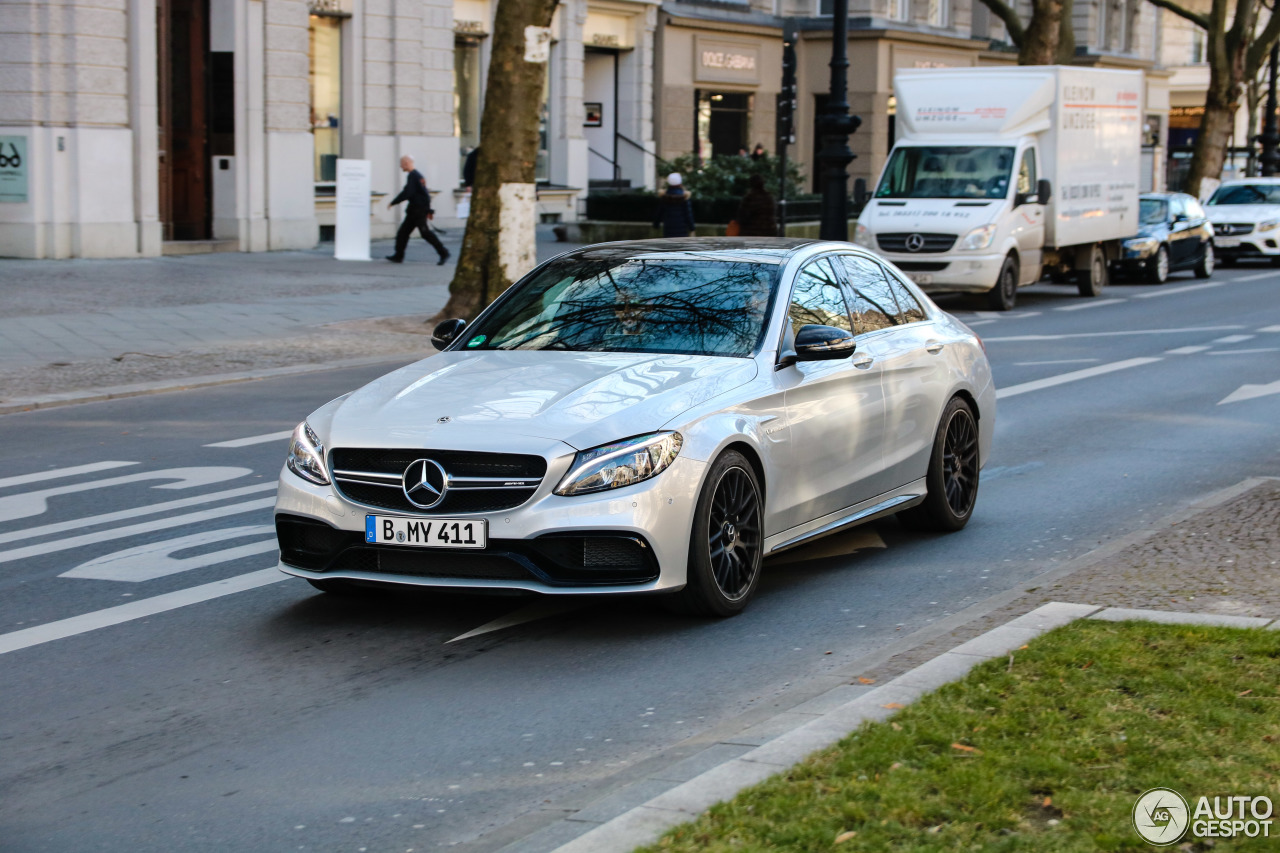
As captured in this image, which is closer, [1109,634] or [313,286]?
[1109,634]

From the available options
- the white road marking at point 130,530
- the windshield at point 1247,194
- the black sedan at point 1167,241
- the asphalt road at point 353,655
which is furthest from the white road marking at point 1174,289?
the white road marking at point 130,530

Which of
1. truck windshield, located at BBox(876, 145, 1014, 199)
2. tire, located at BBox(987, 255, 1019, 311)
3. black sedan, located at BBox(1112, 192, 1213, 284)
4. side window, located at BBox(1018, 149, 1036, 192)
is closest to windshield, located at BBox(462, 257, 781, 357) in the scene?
tire, located at BBox(987, 255, 1019, 311)

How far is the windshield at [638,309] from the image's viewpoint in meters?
7.37

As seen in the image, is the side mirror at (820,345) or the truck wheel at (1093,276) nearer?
the side mirror at (820,345)

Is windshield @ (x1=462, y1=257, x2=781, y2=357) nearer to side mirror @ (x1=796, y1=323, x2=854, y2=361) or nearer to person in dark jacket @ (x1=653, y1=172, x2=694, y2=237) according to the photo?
side mirror @ (x1=796, y1=323, x2=854, y2=361)

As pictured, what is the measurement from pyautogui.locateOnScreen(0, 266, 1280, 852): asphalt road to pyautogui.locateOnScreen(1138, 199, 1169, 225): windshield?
19.5m

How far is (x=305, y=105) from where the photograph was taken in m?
28.7

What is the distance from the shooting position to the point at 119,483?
32.6ft

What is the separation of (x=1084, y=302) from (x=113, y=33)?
14.7 m

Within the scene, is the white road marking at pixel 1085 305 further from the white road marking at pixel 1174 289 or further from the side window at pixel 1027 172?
the side window at pixel 1027 172

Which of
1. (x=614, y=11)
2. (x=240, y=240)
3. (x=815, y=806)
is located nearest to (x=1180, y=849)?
(x=815, y=806)

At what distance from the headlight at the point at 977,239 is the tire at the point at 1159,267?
772 cm

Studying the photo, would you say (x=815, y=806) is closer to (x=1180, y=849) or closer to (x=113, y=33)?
(x=1180, y=849)

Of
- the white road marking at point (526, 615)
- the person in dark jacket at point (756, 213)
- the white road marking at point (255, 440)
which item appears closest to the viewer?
the white road marking at point (526, 615)
